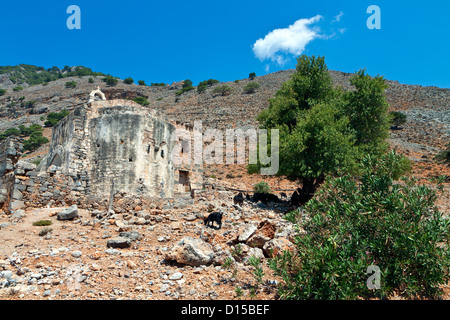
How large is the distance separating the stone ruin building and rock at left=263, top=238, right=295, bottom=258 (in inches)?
272

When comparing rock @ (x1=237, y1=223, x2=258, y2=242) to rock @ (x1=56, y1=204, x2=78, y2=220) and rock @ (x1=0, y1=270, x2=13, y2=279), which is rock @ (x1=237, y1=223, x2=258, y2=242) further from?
rock @ (x1=56, y1=204, x2=78, y2=220)

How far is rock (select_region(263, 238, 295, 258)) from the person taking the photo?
24.6 ft

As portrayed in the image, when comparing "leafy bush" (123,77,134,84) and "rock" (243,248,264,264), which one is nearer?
"rock" (243,248,264,264)

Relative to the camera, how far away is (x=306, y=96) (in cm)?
1952

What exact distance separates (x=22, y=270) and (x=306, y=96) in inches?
702

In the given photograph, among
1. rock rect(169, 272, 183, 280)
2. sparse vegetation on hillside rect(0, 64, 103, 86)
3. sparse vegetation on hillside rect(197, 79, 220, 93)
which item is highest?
sparse vegetation on hillside rect(0, 64, 103, 86)

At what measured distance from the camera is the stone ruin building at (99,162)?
12352 mm

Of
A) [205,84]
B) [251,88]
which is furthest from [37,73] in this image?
[251,88]

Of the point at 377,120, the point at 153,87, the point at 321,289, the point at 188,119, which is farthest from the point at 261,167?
the point at 153,87

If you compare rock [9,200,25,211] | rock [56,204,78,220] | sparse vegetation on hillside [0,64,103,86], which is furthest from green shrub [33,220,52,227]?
sparse vegetation on hillside [0,64,103,86]

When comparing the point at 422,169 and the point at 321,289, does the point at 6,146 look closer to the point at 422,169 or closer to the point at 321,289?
the point at 321,289

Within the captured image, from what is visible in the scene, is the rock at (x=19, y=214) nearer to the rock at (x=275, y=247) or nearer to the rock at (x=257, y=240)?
the rock at (x=257, y=240)

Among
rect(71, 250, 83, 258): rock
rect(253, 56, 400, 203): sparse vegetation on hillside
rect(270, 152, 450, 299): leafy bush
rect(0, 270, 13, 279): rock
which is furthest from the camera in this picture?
rect(253, 56, 400, 203): sparse vegetation on hillside

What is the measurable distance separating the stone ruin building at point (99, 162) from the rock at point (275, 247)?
22.7 feet
